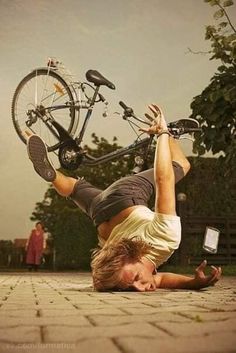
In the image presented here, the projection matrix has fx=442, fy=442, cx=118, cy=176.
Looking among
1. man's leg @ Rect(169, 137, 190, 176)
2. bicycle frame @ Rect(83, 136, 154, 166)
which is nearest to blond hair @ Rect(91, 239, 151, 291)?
man's leg @ Rect(169, 137, 190, 176)

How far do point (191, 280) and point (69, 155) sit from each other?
228 cm

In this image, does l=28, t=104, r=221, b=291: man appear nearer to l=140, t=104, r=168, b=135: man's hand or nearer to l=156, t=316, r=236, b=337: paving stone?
l=140, t=104, r=168, b=135: man's hand

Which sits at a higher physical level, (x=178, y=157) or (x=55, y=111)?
(x=55, y=111)

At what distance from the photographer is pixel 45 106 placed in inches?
177

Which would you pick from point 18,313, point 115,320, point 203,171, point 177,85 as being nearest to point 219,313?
point 115,320

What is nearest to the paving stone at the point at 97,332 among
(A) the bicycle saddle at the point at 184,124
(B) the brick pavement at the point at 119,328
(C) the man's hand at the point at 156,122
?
(B) the brick pavement at the point at 119,328

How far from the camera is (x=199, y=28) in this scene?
10.4 m

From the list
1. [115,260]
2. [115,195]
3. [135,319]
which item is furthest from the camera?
[115,195]

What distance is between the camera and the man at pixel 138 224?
2.33 m

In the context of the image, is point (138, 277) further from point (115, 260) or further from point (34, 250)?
point (34, 250)

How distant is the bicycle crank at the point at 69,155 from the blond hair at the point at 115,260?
211 cm

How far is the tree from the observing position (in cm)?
405

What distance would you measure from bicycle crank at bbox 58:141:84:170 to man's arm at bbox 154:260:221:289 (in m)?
2.02

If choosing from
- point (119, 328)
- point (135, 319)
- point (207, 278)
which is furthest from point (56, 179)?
point (119, 328)
